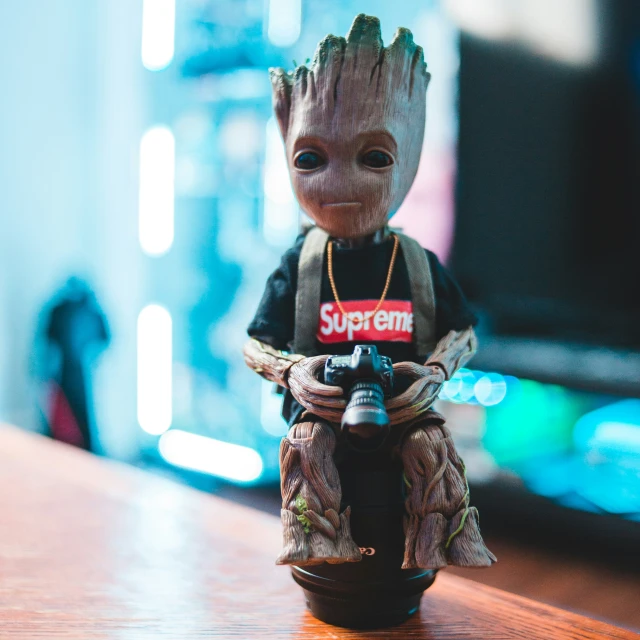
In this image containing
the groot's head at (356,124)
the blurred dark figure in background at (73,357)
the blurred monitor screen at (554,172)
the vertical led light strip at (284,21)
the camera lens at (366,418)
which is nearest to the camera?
the camera lens at (366,418)

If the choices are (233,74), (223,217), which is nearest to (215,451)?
(223,217)

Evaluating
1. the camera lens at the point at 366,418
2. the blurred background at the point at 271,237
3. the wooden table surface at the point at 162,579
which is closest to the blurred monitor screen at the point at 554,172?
the blurred background at the point at 271,237

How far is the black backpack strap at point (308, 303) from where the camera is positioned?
0.72 metres

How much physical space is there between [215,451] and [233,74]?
3.80ft

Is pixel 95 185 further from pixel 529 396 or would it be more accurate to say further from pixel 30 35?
pixel 529 396

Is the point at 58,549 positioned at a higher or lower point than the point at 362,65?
lower

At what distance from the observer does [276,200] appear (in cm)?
212

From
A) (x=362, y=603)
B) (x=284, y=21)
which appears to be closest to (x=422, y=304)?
(x=362, y=603)

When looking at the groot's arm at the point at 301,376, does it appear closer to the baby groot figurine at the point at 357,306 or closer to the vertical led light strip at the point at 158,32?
the baby groot figurine at the point at 357,306

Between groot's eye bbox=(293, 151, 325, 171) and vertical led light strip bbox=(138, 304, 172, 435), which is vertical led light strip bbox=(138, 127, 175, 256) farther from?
groot's eye bbox=(293, 151, 325, 171)

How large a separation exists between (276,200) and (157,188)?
0.44 m

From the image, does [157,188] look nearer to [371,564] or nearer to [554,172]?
[554,172]

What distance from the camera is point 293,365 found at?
676 millimetres

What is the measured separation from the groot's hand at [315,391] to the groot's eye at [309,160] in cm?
19
